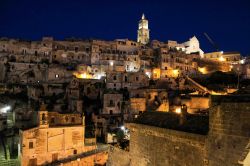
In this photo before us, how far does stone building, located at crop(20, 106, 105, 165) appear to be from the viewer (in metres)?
30.3

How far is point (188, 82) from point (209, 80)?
6197 millimetres

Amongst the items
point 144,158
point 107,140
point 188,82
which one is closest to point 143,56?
point 188,82

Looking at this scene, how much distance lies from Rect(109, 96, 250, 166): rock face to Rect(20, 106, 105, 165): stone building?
16870 millimetres

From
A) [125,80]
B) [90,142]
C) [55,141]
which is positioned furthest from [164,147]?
[125,80]

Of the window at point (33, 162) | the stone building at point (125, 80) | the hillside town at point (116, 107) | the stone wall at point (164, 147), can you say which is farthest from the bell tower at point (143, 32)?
the stone wall at point (164, 147)

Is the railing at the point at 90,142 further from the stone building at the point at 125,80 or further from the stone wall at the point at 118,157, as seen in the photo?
the stone building at the point at 125,80

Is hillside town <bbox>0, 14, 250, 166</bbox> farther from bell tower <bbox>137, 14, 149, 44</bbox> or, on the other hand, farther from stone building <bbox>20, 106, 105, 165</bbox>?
bell tower <bbox>137, 14, 149, 44</bbox>

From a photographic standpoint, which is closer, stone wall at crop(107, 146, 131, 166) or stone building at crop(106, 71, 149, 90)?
stone wall at crop(107, 146, 131, 166)

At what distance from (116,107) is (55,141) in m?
18.7

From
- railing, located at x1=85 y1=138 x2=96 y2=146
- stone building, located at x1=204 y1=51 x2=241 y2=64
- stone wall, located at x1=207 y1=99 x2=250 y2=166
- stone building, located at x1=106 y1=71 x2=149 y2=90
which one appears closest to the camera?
stone wall, located at x1=207 y1=99 x2=250 y2=166

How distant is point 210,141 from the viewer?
1100 centimetres

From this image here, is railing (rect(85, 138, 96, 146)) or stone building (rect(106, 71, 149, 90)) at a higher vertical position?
stone building (rect(106, 71, 149, 90))

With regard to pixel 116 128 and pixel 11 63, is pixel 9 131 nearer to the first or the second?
A: pixel 116 128

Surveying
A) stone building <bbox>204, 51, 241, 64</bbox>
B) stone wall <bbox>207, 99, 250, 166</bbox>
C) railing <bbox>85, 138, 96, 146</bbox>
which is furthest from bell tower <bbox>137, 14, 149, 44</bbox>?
stone wall <bbox>207, 99, 250, 166</bbox>
